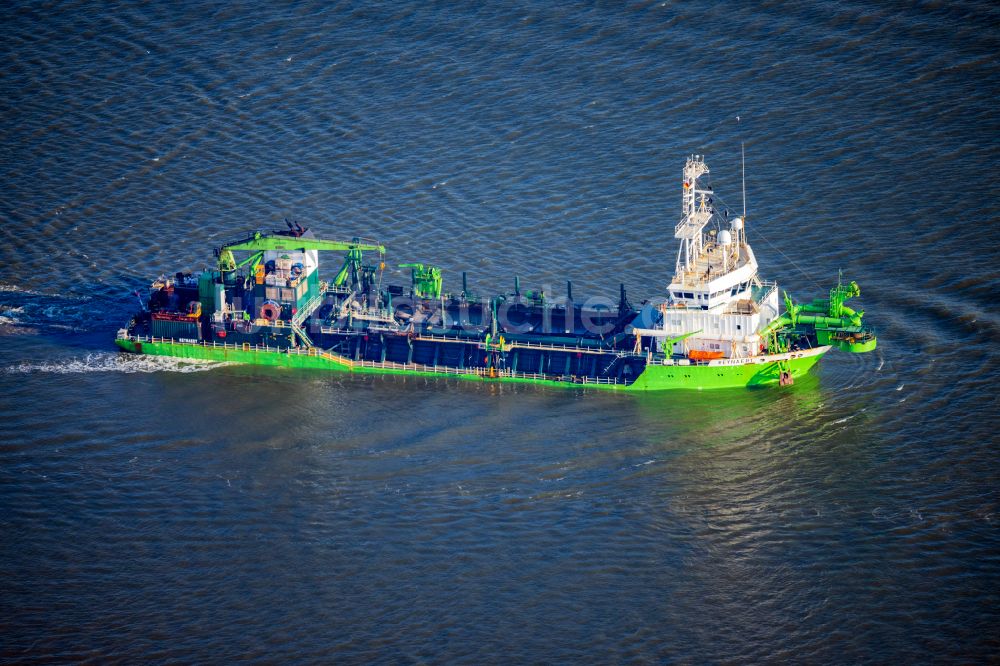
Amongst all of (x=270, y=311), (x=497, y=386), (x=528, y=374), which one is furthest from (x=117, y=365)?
(x=528, y=374)

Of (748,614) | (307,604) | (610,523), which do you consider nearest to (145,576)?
(307,604)

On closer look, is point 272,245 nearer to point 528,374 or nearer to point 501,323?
point 501,323

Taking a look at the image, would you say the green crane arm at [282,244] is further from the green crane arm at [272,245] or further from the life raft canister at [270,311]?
the life raft canister at [270,311]

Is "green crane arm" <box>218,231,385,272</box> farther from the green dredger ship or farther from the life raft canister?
the life raft canister

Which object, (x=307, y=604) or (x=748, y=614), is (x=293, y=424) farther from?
(x=748, y=614)

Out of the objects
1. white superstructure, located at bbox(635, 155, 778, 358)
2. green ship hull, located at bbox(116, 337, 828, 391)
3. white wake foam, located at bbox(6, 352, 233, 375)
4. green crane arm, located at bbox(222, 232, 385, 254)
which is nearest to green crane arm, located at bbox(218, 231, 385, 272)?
green crane arm, located at bbox(222, 232, 385, 254)

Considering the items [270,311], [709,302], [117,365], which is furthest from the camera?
[270,311]
